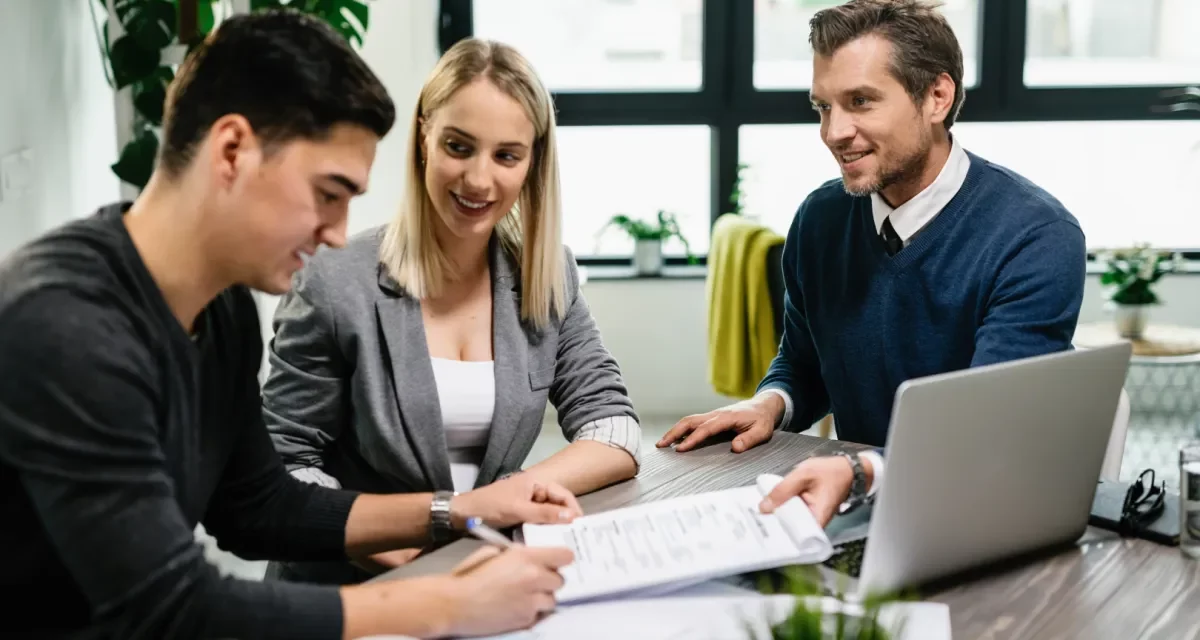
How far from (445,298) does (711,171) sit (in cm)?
301

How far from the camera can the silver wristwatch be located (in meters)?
1.42

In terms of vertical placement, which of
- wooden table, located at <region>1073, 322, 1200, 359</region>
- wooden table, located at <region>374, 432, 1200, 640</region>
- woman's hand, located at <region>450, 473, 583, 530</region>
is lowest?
wooden table, located at <region>1073, 322, 1200, 359</region>

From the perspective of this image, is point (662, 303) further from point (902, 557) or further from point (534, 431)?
point (902, 557)

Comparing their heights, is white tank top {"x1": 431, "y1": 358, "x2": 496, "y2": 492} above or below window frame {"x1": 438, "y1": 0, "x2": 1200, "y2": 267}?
below

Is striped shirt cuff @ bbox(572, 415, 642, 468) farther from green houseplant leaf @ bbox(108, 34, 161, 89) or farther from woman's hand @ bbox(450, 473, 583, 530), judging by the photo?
green houseplant leaf @ bbox(108, 34, 161, 89)

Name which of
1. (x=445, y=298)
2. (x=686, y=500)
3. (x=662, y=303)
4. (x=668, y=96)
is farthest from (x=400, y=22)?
(x=686, y=500)

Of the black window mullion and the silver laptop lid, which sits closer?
Answer: the silver laptop lid

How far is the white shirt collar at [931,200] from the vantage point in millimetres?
1840

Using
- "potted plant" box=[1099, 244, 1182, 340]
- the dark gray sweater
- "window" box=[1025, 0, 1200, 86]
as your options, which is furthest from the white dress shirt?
"window" box=[1025, 0, 1200, 86]

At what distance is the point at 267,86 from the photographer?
1078mm

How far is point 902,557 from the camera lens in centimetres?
121

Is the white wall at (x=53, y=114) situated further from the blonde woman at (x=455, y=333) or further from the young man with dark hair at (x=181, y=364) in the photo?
the young man with dark hair at (x=181, y=364)

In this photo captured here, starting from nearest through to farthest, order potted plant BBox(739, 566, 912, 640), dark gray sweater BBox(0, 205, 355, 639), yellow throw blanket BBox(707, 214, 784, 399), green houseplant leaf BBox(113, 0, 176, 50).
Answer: potted plant BBox(739, 566, 912, 640)
dark gray sweater BBox(0, 205, 355, 639)
green houseplant leaf BBox(113, 0, 176, 50)
yellow throw blanket BBox(707, 214, 784, 399)

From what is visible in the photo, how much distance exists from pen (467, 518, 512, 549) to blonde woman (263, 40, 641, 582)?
217mm
